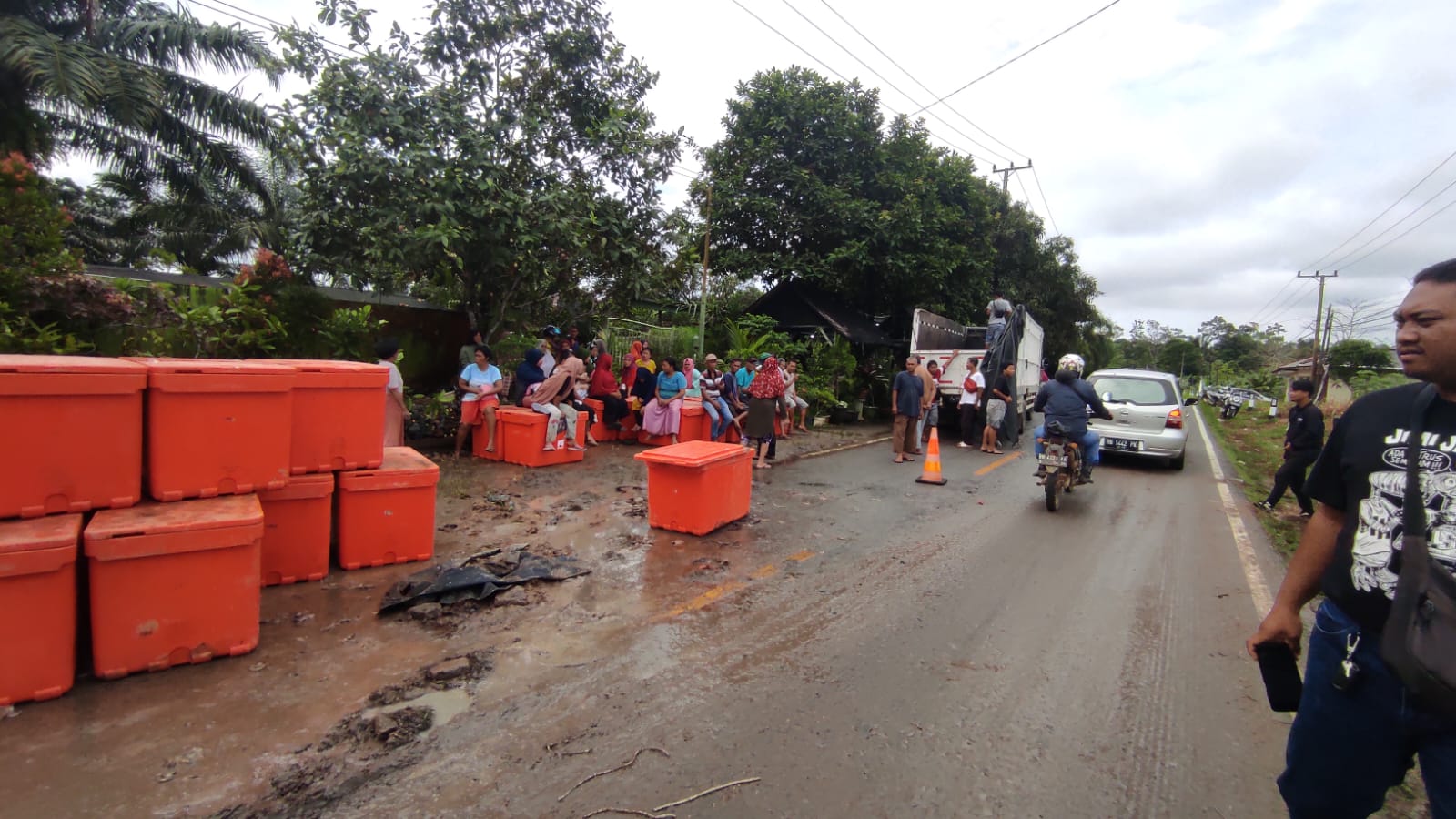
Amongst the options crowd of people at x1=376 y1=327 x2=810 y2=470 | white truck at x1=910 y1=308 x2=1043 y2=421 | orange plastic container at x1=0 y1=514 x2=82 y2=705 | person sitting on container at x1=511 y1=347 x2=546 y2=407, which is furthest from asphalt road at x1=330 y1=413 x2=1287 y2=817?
white truck at x1=910 y1=308 x2=1043 y2=421

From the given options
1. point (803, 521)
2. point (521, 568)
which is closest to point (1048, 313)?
point (803, 521)

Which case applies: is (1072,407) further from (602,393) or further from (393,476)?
(393,476)

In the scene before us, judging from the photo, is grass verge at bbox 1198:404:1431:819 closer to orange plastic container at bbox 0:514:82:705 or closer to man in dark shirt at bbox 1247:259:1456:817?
man in dark shirt at bbox 1247:259:1456:817

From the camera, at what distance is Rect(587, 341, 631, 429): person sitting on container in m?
11.1

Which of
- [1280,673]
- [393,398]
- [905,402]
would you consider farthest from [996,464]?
[1280,673]

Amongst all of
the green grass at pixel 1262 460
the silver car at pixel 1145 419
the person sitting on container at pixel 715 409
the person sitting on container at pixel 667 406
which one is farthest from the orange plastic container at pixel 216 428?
the silver car at pixel 1145 419

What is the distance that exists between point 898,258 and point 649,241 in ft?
30.1

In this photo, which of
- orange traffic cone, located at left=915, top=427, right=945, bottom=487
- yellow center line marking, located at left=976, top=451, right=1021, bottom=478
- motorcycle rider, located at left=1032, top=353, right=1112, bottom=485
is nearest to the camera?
motorcycle rider, located at left=1032, top=353, right=1112, bottom=485

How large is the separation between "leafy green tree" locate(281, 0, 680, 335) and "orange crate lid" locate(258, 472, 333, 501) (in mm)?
4604

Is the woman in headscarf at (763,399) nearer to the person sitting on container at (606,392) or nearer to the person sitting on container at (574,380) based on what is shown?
the person sitting on container at (574,380)

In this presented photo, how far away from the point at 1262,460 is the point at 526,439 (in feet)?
51.2

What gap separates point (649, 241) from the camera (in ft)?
36.7

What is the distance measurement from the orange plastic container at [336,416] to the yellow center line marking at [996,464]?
27.0 ft

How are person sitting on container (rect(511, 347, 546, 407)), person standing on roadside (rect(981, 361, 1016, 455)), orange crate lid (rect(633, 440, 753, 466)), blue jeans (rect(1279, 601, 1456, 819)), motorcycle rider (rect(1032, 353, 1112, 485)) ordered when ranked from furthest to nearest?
person standing on roadside (rect(981, 361, 1016, 455))
person sitting on container (rect(511, 347, 546, 407))
motorcycle rider (rect(1032, 353, 1112, 485))
orange crate lid (rect(633, 440, 753, 466))
blue jeans (rect(1279, 601, 1456, 819))
